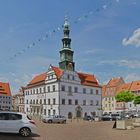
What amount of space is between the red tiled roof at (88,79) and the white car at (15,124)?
7011 cm

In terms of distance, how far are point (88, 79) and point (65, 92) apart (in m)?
13.1

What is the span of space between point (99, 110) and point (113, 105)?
2277 centimetres

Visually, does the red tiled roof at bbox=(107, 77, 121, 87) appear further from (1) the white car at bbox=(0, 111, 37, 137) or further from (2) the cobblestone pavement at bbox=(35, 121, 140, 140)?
(1) the white car at bbox=(0, 111, 37, 137)

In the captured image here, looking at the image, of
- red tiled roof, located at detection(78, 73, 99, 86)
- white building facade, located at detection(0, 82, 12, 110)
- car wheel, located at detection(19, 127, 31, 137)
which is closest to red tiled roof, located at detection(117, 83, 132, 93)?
red tiled roof, located at detection(78, 73, 99, 86)

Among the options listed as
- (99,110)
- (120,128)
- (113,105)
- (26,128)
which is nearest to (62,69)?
(99,110)

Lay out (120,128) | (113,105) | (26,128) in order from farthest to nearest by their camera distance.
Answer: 1. (113,105)
2. (120,128)
3. (26,128)

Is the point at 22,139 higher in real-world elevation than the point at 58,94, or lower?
lower

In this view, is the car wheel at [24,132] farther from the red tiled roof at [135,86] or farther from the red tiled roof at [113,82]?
the red tiled roof at [113,82]

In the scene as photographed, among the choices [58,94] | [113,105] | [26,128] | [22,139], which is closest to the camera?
[22,139]

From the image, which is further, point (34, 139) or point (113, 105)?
point (113, 105)

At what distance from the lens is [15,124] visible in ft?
65.4

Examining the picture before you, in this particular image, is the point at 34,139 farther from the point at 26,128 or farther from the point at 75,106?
the point at 75,106

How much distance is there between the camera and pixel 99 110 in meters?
93.2

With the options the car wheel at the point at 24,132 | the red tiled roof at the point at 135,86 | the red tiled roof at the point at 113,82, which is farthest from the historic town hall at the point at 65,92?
the car wheel at the point at 24,132
